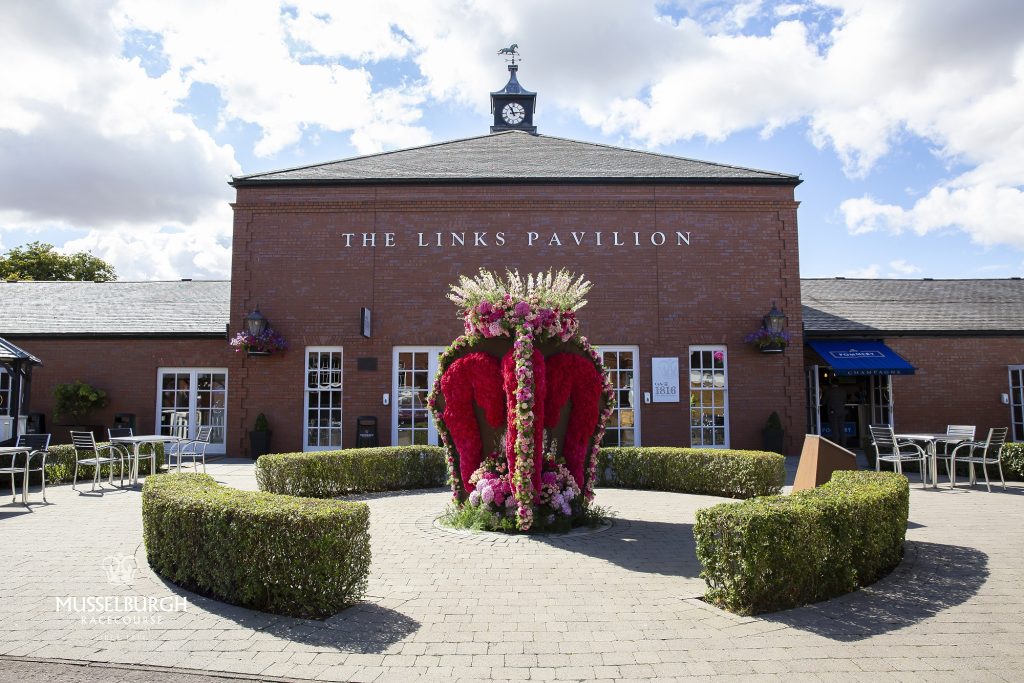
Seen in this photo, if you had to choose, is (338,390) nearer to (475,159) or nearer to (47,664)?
(475,159)

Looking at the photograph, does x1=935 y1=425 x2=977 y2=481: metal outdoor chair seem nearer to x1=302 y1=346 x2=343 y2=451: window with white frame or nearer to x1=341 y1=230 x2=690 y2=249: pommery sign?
x1=341 y1=230 x2=690 y2=249: pommery sign

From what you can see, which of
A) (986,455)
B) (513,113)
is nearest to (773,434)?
(986,455)

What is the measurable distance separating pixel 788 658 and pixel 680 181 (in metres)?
13.1

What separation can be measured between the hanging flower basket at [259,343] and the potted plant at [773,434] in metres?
11.1

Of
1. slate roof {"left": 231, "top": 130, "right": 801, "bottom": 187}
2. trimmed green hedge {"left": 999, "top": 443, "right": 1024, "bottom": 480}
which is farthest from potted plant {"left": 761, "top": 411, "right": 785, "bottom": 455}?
slate roof {"left": 231, "top": 130, "right": 801, "bottom": 187}

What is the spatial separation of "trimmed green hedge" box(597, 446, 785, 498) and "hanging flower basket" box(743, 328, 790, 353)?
16.2 ft

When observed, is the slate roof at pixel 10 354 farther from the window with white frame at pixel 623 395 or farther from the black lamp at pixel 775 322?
the black lamp at pixel 775 322

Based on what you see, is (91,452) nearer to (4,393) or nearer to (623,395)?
(4,393)

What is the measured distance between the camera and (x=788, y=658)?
156 inches

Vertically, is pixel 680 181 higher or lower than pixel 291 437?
higher

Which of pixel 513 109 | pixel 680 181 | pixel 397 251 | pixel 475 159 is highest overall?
pixel 513 109

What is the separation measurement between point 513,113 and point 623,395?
13.4 metres

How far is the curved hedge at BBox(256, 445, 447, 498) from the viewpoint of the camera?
1008 centimetres

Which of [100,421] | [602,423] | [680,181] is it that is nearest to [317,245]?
[100,421]
